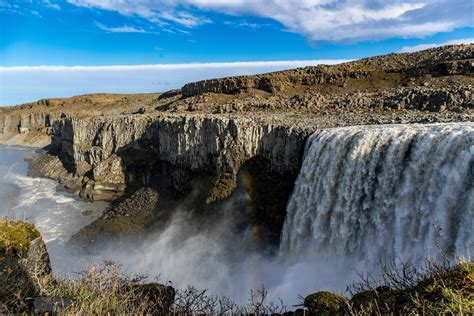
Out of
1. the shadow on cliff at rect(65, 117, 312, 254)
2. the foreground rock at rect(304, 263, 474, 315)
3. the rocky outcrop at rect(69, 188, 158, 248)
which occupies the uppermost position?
the foreground rock at rect(304, 263, 474, 315)

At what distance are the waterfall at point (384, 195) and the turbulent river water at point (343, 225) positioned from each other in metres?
0.05

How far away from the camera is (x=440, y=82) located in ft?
149

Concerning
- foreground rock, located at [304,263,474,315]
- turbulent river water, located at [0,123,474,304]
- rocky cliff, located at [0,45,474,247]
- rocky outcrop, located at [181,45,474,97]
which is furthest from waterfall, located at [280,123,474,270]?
rocky outcrop, located at [181,45,474,97]

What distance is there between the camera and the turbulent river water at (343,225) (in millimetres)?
17328

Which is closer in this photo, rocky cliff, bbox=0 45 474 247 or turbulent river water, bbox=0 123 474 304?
turbulent river water, bbox=0 123 474 304

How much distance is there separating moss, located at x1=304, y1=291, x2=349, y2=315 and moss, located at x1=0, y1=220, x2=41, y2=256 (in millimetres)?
7668

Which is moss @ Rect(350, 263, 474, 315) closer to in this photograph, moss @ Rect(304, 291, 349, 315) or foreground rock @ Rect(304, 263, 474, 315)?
foreground rock @ Rect(304, 263, 474, 315)

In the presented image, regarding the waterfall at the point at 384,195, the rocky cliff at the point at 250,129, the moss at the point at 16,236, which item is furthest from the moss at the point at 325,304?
the rocky cliff at the point at 250,129

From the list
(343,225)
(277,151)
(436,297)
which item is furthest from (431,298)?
(277,151)

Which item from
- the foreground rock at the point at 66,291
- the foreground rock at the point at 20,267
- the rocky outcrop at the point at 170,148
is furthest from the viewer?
the rocky outcrop at the point at 170,148

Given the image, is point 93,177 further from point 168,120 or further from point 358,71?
point 358,71

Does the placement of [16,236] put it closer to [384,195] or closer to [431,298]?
[431,298]

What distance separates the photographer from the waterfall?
55.4 feet

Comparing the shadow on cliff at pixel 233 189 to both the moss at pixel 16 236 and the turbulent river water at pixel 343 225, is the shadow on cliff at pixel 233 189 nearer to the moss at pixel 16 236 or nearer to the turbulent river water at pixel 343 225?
the turbulent river water at pixel 343 225
